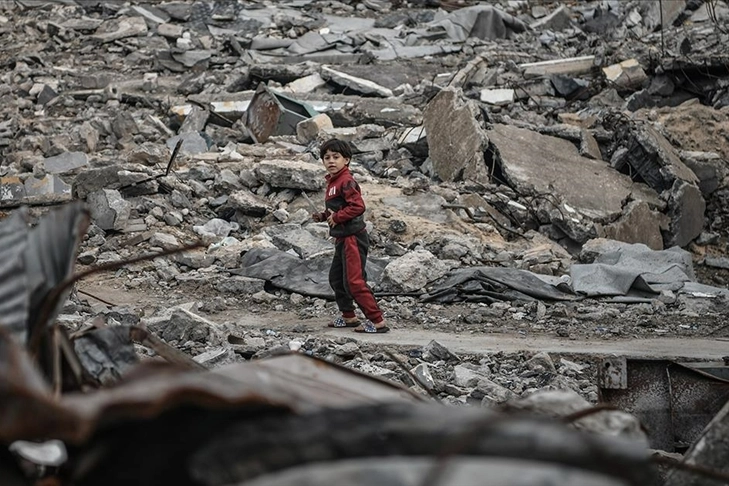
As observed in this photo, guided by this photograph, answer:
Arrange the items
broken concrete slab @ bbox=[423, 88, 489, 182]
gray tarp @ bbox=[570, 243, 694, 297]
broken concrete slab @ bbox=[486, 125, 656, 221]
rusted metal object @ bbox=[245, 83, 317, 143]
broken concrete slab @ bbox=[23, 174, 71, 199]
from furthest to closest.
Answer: rusted metal object @ bbox=[245, 83, 317, 143] < broken concrete slab @ bbox=[423, 88, 489, 182] < broken concrete slab @ bbox=[486, 125, 656, 221] < broken concrete slab @ bbox=[23, 174, 71, 199] < gray tarp @ bbox=[570, 243, 694, 297]

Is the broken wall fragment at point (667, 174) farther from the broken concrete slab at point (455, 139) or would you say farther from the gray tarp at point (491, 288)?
the gray tarp at point (491, 288)

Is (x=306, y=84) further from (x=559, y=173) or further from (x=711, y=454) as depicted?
(x=711, y=454)

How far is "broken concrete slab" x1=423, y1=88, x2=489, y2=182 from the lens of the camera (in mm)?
11688

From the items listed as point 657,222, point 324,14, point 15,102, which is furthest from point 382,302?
point 324,14

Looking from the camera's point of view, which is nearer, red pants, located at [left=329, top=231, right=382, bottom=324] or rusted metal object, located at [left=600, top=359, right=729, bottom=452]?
rusted metal object, located at [left=600, top=359, right=729, bottom=452]

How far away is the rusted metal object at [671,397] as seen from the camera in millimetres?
4285

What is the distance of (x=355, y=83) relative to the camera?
1673 cm

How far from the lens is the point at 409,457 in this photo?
1.55m

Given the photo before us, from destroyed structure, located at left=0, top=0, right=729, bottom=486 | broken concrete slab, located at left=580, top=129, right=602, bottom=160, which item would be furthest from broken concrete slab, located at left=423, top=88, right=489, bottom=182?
broken concrete slab, located at left=580, top=129, right=602, bottom=160

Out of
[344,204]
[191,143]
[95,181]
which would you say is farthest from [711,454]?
[191,143]

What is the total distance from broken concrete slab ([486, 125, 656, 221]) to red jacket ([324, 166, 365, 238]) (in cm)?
459

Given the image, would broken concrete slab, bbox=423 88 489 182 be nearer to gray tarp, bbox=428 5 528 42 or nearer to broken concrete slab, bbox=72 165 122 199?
broken concrete slab, bbox=72 165 122 199

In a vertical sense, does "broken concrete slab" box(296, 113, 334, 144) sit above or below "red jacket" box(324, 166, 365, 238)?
below

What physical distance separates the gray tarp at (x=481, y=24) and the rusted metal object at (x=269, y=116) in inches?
332
